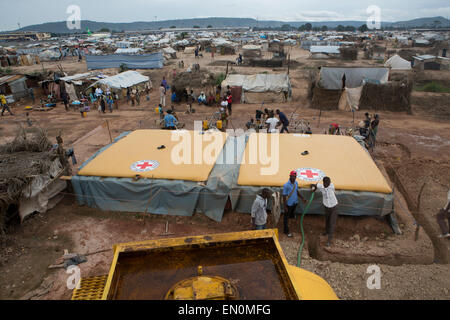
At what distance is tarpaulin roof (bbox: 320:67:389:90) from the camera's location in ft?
60.7

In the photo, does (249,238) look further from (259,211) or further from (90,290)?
(90,290)

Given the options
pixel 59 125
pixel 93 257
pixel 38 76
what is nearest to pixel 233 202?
pixel 93 257

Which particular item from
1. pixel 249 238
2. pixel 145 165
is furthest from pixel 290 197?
pixel 145 165

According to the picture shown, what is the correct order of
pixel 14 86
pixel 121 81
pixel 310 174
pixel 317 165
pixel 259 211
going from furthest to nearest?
pixel 121 81 < pixel 14 86 < pixel 317 165 < pixel 310 174 < pixel 259 211

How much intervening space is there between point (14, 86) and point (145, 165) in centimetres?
1893

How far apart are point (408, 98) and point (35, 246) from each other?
19.2 m

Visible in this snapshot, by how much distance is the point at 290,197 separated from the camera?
6.42 m

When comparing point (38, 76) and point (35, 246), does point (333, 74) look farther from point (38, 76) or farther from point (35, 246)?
point (38, 76)

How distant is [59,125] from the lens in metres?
16.3

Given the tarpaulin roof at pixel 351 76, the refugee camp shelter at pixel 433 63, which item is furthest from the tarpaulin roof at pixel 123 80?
the refugee camp shelter at pixel 433 63

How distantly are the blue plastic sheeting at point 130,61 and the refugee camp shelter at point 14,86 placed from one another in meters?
12.1

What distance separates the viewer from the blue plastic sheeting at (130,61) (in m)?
32.2

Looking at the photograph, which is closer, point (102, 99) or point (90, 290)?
point (90, 290)

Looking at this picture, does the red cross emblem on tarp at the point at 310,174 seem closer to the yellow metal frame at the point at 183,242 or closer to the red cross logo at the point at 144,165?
the yellow metal frame at the point at 183,242
